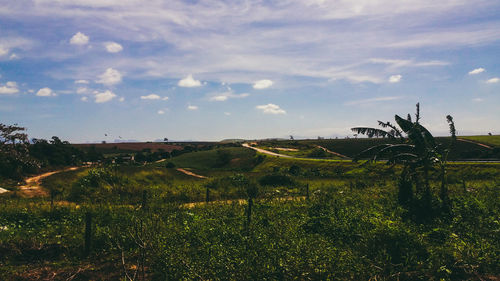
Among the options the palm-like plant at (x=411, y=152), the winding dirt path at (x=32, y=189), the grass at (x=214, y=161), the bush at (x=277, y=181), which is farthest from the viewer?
the grass at (x=214, y=161)

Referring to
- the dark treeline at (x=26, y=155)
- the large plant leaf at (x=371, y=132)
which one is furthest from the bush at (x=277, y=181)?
the dark treeline at (x=26, y=155)

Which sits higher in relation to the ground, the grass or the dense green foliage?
the dense green foliage

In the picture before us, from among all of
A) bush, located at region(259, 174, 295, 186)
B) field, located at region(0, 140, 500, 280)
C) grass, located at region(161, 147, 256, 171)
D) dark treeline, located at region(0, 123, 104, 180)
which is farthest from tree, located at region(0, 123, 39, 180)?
grass, located at region(161, 147, 256, 171)

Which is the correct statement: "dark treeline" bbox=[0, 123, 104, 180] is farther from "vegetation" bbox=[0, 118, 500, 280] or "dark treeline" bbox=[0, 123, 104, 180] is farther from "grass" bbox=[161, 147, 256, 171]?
"grass" bbox=[161, 147, 256, 171]

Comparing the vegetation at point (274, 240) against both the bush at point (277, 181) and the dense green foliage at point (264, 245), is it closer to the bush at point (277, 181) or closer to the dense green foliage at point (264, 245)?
the dense green foliage at point (264, 245)

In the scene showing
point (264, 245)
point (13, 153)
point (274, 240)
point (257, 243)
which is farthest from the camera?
point (13, 153)

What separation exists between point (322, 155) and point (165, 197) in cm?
6230

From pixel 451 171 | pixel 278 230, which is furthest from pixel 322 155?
pixel 278 230

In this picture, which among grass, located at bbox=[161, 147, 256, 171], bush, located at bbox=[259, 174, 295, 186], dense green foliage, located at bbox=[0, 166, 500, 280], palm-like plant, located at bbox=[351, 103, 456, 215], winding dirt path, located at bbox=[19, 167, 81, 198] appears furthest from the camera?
grass, located at bbox=[161, 147, 256, 171]

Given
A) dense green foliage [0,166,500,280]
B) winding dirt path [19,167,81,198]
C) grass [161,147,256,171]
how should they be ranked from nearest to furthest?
dense green foliage [0,166,500,280] < winding dirt path [19,167,81,198] < grass [161,147,256,171]

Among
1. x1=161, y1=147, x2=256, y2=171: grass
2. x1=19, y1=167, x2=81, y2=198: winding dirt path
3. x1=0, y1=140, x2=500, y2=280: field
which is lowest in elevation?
x1=161, y1=147, x2=256, y2=171: grass

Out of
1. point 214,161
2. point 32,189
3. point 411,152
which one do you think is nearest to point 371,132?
point 411,152

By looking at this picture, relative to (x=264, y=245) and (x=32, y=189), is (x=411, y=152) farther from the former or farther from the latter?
(x=32, y=189)

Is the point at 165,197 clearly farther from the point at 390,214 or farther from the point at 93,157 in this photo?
the point at 93,157
